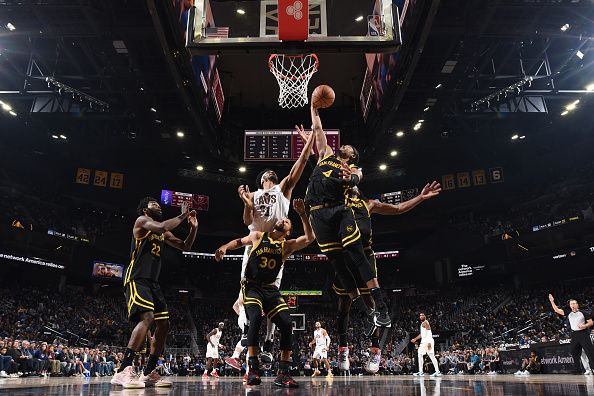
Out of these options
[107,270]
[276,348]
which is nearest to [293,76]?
[276,348]

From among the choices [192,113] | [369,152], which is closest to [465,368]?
[369,152]

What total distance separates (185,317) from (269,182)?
24.7 m

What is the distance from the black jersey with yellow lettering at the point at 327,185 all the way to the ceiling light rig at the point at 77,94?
46.6 ft

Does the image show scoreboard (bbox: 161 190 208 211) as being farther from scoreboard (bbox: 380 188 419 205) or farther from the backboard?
the backboard

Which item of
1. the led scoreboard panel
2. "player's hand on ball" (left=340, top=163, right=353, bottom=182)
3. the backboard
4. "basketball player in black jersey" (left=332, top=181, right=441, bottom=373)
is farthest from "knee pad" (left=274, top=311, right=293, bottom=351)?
the led scoreboard panel

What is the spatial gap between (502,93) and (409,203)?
14252 mm

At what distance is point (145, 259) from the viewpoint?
17.9 feet

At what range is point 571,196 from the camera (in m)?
24.0

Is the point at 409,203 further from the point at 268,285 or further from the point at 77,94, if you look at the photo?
the point at 77,94

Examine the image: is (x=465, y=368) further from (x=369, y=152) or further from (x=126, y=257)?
(x=126, y=257)

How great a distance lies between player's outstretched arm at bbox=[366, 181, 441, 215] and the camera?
17.6 feet

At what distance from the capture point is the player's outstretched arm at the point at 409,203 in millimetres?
5379

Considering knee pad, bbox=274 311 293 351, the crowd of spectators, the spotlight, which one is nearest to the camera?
knee pad, bbox=274 311 293 351

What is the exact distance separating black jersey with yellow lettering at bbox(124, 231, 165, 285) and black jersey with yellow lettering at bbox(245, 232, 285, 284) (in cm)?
112
